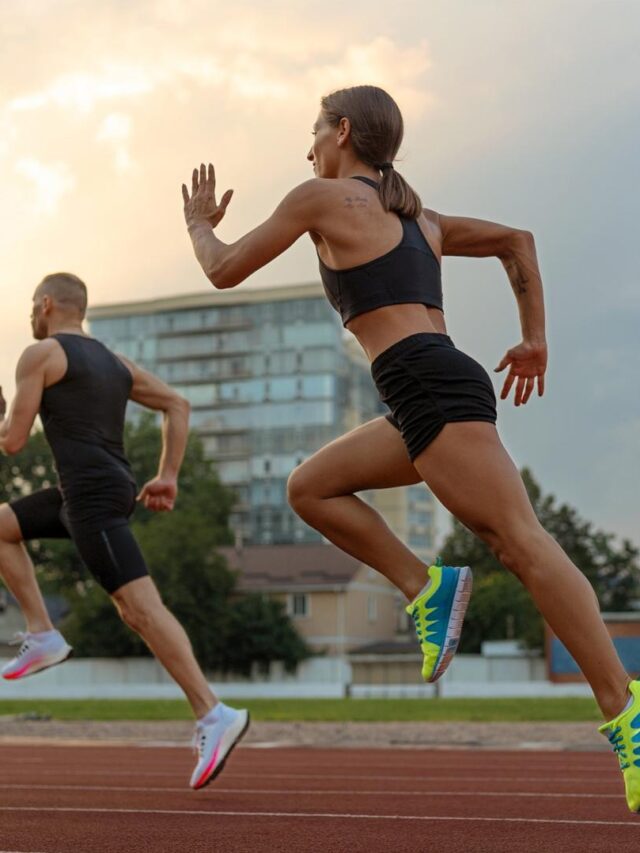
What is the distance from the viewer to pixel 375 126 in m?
4.45

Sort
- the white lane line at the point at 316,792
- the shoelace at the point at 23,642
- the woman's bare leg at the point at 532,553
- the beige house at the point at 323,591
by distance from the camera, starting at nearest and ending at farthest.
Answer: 1. the woman's bare leg at the point at 532,553
2. the white lane line at the point at 316,792
3. the shoelace at the point at 23,642
4. the beige house at the point at 323,591

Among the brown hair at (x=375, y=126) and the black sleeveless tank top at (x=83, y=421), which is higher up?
the brown hair at (x=375, y=126)

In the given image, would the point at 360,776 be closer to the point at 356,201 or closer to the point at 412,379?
the point at 412,379

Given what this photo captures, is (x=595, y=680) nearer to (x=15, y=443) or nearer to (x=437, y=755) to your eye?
(x=15, y=443)

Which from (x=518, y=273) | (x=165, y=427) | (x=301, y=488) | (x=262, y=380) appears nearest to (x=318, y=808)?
(x=301, y=488)

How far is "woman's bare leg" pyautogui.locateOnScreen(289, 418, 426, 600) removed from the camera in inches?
178

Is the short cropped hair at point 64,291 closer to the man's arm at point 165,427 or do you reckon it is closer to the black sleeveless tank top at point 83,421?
the black sleeveless tank top at point 83,421

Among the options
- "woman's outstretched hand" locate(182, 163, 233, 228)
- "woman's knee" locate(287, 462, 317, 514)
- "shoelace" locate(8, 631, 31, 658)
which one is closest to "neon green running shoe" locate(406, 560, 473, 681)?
"woman's knee" locate(287, 462, 317, 514)

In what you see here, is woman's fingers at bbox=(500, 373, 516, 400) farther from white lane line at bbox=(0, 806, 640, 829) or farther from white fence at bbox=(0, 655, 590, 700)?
white fence at bbox=(0, 655, 590, 700)

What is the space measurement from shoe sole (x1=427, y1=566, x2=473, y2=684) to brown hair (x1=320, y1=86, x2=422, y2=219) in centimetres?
116

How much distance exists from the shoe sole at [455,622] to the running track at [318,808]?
59 centimetres

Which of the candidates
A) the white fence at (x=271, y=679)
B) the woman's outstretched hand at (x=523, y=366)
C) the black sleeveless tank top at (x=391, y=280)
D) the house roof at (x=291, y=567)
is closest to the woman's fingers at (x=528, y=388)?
the woman's outstretched hand at (x=523, y=366)

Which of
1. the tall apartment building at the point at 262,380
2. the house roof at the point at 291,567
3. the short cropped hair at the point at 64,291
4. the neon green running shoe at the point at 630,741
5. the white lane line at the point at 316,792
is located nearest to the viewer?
the neon green running shoe at the point at 630,741

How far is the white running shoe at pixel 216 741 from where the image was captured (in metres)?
6.39
